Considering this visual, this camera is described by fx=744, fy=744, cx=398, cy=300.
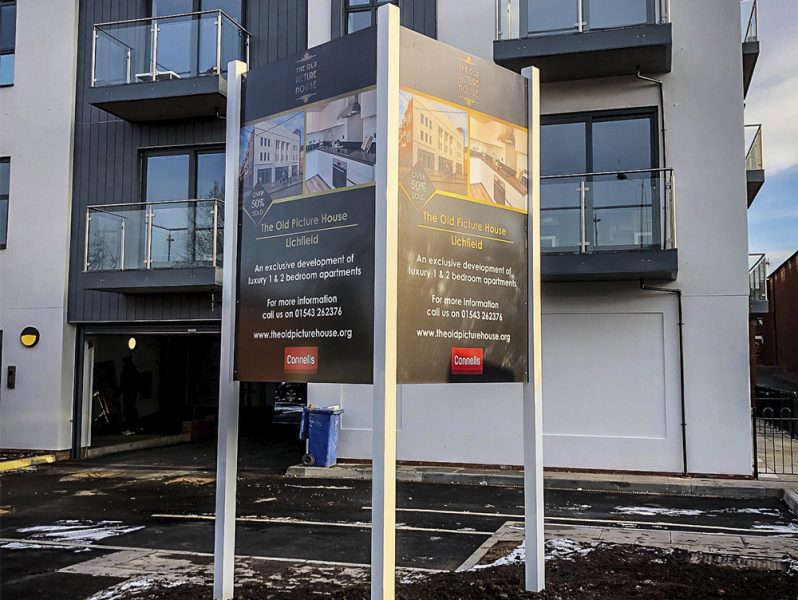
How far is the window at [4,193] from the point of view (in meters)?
16.4

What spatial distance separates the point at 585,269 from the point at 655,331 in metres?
1.74

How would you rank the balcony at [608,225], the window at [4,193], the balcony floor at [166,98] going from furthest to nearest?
the window at [4,193], the balcony floor at [166,98], the balcony at [608,225]

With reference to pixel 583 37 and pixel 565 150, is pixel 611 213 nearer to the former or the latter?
pixel 565 150

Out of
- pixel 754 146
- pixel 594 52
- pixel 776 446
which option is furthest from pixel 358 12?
pixel 776 446

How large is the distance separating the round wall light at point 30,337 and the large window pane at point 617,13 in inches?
497

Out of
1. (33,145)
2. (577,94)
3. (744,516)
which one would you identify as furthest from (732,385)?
(33,145)

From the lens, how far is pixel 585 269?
12.1 m

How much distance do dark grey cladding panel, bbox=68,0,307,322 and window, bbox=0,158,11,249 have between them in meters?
1.84

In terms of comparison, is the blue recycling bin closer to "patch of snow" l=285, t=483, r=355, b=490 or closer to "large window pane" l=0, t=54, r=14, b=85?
"patch of snow" l=285, t=483, r=355, b=490

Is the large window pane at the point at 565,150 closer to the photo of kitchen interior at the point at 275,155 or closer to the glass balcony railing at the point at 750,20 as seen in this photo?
the glass balcony railing at the point at 750,20

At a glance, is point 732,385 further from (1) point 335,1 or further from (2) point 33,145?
(2) point 33,145

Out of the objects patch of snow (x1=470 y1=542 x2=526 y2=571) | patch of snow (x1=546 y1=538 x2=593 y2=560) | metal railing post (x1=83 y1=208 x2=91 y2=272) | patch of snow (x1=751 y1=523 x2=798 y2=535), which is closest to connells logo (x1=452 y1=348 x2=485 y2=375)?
patch of snow (x1=470 y1=542 x2=526 y2=571)

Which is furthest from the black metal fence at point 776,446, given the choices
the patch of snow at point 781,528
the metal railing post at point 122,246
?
the metal railing post at point 122,246

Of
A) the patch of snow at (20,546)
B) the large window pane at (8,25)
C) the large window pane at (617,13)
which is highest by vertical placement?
the large window pane at (8,25)
